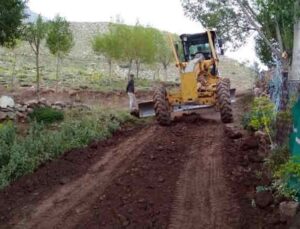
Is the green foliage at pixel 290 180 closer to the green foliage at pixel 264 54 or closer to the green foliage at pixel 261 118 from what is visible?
the green foliage at pixel 261 118

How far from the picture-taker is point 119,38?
42531mm

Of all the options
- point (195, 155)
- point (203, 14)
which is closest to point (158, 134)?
point (195, 155)

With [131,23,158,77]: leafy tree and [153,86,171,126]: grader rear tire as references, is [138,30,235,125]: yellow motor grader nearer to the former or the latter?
[153,86,171,126]: grader rear tire

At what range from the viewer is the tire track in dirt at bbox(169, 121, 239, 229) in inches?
275

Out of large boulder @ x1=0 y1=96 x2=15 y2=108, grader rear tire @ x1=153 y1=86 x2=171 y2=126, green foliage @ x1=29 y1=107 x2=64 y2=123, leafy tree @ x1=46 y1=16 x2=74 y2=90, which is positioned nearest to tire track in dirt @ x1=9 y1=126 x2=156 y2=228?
grader rear tire @ x1=153 y1=86 x2=171 y2=126

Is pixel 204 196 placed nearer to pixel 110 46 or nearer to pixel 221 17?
pixel 221 17

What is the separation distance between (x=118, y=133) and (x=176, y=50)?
12.1ft

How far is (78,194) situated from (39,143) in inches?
120

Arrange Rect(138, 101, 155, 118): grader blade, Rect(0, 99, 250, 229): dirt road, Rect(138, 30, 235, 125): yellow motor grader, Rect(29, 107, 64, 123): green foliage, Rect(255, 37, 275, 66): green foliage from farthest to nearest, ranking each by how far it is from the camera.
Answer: Rect(255, 37, 275, 66): green foliage, Rect(138, 101, 155, 118): grader blade, Rect(29, 107, 64, 123): green foliage, Rect(138, 30, 235, 125): yellow motor grader, Rect(0, 99, 250, 229): dirt road

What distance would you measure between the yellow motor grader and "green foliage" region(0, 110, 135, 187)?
1.53 meters

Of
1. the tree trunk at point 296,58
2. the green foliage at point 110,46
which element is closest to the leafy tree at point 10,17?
the tree trunk at point 296,58

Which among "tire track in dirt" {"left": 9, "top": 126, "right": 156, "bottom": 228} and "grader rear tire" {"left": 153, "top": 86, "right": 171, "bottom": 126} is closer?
"tire track in dirt" {"left": 9, "top": 126, "right": 156, "bottom": 228}

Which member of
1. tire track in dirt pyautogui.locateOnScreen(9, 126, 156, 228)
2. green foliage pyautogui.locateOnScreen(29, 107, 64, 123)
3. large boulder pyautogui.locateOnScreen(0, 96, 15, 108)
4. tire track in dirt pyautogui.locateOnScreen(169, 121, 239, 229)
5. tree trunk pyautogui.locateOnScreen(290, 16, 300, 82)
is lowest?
tire track in dirt pyautogui.locateOnScreen(9, 126, 156, 228)

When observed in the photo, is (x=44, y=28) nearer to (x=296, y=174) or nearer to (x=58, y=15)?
(x=58, y=15)
